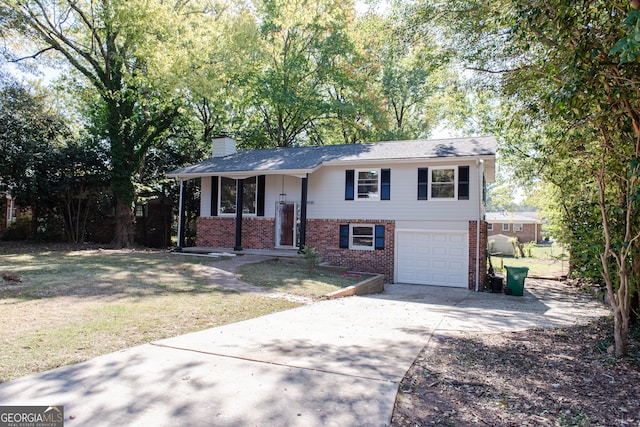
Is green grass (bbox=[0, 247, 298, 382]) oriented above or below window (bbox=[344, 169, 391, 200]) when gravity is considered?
below

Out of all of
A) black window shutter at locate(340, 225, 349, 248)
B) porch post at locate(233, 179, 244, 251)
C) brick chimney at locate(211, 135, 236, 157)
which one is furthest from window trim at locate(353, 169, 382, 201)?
brick chimney at locate(211, 135, 236, 157)

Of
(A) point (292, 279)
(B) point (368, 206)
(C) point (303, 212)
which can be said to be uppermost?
(B) point (368, 206)

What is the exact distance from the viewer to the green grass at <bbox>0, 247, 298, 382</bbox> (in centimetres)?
499

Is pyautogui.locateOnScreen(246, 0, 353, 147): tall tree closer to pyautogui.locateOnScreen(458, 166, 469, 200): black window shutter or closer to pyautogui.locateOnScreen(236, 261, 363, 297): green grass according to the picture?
pyautogui.locateOnScreen(458, 166, 469, 200): black window shutter

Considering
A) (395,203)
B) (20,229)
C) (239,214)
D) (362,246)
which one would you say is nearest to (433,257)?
(395,203)

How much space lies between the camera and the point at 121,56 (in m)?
19.5

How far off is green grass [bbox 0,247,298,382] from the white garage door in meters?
7.87

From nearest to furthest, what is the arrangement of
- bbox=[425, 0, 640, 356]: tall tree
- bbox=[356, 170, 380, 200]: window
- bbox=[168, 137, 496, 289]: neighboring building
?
bbox=[425, 0, 640, 356]: tall tree → bbox=[168, 137, 496, 289]: neighboring building → bbox=[356, 170, 380, 200]: window

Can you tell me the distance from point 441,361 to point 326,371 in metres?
1.50

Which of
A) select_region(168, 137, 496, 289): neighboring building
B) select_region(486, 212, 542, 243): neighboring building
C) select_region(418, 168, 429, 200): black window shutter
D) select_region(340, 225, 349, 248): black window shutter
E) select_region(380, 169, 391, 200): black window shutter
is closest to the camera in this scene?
select_region(168, 137, 496, 289): neighboring building

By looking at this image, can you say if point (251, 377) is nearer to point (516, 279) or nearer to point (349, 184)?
point (516, 279)

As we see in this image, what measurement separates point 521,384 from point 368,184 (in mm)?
12899

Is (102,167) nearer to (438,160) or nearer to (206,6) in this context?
(206,6)

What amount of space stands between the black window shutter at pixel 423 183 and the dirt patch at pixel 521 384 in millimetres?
10091
